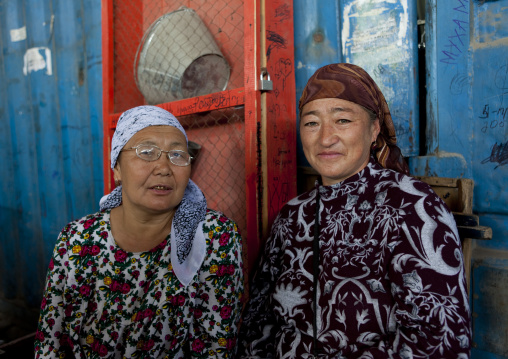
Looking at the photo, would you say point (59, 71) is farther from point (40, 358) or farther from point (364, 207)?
point (364, 207)

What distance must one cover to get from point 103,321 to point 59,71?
2.67 metres

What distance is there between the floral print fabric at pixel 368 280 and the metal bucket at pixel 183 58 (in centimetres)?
108

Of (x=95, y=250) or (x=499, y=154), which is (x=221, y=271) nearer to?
(x=95, y=250)

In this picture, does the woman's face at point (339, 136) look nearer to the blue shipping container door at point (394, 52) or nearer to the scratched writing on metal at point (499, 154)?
the blue shipping container door at point (394, 52)

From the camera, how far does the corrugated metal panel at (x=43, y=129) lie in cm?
338

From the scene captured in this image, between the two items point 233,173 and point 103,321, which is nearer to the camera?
point 103,321

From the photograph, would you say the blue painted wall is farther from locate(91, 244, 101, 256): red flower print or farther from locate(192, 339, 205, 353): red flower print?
locate(91, 244, 101, 256): red flower print

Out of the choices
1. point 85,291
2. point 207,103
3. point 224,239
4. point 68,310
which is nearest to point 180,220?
point 224,239

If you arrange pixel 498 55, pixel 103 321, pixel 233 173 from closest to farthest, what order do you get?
pixel 498 55, pixel 103 321, pixel 233 173

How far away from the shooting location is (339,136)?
1.52 metres

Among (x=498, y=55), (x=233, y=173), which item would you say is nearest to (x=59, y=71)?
(x=233, y=173)

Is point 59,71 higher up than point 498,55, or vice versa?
point 59,71

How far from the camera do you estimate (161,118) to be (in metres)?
1.74

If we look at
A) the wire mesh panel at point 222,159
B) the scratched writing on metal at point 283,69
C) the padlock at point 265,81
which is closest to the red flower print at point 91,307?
the wire mesh panel at point 222,159
